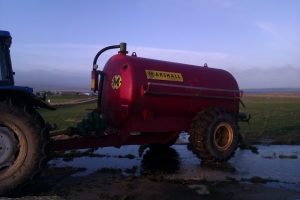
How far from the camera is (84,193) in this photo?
601cm

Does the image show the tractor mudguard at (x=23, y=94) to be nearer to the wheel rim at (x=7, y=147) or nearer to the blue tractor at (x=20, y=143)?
the blue tractor at (x=20, y=143)

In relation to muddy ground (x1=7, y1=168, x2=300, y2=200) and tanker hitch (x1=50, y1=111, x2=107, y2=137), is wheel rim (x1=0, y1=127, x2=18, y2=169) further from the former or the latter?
tanker hitch (x1=50, y1=111, x2=107, y2=137)

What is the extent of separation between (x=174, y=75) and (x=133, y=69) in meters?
1.32

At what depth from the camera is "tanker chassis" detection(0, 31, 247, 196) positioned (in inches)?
221

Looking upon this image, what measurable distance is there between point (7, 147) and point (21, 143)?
0.24 meters

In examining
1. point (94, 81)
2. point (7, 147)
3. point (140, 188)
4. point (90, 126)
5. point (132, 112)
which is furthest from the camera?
point (94, 81)

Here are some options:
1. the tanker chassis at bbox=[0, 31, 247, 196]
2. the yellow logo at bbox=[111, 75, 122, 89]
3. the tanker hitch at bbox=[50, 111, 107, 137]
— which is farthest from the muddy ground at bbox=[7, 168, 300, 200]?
the yellow logo at bbox=[111, 75, 122, 89]

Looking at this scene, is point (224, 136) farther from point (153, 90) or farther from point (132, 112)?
point (132, 112)

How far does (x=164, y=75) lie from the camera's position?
27.9ft

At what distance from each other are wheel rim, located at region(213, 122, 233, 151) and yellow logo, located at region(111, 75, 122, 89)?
10.5 feet

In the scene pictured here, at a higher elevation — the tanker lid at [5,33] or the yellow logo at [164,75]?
the tanker lid at [5,33]

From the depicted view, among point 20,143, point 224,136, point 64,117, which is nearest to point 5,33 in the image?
point 20,143

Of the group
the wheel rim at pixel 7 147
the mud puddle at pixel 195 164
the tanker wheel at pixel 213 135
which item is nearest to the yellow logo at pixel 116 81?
the mud puddle at pixel 195 164

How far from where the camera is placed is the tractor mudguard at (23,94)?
5.69 meters
